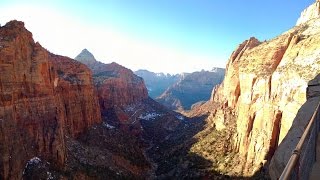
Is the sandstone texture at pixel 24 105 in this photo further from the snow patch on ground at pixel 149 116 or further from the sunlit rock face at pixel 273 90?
the snow patch on ground at pixel 149 116

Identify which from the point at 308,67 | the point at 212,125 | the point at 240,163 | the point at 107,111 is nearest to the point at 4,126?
the point at 240,163

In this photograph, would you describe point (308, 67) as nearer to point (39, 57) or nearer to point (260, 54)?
point (260, 54)

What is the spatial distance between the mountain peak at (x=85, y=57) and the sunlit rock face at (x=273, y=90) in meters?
90.6

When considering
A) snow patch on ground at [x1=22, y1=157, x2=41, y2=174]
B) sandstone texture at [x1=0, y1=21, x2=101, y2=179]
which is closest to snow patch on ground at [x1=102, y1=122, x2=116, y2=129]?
sandstone texture at [x1=0, y1=21, x2=101, y2=179]

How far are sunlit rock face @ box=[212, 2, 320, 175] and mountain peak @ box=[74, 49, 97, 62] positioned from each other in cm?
9062

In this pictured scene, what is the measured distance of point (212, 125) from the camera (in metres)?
76.8

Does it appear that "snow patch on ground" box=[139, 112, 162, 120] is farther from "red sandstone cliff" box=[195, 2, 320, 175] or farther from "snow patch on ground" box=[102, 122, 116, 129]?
"red sandstone cliff" box=[195, 2, 320, 175]

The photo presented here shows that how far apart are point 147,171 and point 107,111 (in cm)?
3026

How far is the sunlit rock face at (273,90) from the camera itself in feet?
126

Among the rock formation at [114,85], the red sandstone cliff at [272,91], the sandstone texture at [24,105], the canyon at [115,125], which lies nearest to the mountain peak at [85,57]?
the rock formation at [114,85]

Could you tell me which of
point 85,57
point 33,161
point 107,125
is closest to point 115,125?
point 107,125

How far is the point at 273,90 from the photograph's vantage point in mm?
44719

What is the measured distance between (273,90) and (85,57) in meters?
110

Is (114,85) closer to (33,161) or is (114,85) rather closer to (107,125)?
(107,125)
